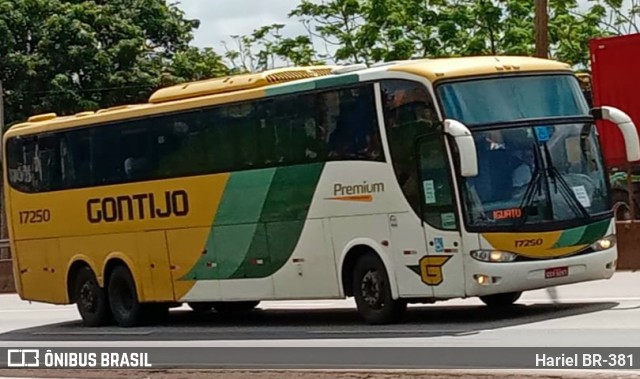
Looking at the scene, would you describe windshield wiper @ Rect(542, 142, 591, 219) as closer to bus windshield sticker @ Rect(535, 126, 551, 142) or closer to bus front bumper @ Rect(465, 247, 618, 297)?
bus windshield sticker @ Rect(535, 126, 551, 142)

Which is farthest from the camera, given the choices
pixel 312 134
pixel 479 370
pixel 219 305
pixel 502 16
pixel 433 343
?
pixel 502 16

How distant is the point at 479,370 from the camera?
1228 cm

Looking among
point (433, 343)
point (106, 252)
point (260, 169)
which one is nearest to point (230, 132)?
point (260, 169)

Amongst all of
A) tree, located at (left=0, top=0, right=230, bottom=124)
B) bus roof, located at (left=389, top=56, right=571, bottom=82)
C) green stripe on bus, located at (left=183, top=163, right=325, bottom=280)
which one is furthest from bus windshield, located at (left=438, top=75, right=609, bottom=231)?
tree, located at (left=0, top=0, right=230, bottom=124)

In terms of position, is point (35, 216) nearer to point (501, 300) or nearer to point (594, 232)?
point (501, 300)

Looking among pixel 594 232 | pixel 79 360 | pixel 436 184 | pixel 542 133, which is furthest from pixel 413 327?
pixel 79 360

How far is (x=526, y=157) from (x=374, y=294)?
2.61 metres

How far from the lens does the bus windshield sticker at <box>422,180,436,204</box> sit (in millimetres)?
16391

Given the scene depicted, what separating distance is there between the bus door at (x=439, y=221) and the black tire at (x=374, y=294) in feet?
2.20

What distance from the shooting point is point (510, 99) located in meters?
16.5

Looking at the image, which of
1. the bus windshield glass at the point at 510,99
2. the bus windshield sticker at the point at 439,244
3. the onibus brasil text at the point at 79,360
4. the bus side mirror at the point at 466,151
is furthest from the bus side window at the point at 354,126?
the onibus brasil text at the point at 79,360

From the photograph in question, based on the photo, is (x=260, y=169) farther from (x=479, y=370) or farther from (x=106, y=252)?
(x=479, y=370)

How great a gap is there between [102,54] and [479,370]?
36.9m

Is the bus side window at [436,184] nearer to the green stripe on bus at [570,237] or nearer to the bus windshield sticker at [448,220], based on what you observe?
the bus windshield sticker at [448,220]
